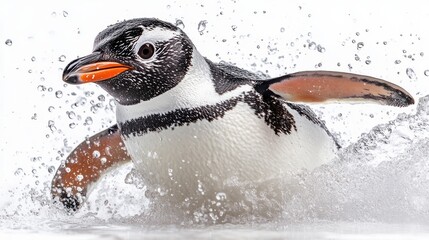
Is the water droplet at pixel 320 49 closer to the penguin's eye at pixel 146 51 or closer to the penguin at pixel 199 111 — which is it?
the penguin at pixel 199 111

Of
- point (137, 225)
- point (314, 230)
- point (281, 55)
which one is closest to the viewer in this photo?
point (314, 230)

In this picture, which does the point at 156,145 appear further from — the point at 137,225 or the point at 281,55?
the point at 281,55

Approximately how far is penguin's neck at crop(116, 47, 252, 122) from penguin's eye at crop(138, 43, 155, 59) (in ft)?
0.38

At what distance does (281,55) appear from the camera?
3.25 meters

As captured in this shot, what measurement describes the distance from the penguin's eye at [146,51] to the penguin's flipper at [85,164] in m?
0.50

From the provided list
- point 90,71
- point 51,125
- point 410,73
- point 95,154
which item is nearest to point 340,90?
point 410,73

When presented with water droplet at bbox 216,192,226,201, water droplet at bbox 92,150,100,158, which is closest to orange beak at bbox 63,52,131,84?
water droplet at bbox 216,192,226,201

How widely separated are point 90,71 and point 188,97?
29 centimetres

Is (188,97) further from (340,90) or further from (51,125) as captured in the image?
(51,125)

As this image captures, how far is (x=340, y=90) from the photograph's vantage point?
2.41m

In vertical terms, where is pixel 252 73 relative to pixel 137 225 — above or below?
above

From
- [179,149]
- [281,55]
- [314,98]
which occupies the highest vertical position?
[281,55]

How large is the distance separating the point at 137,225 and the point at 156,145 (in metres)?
0.25

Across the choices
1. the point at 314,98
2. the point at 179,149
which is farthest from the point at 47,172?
the point at 314,98
